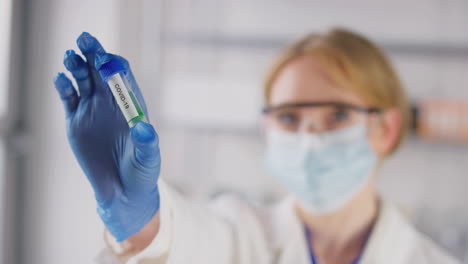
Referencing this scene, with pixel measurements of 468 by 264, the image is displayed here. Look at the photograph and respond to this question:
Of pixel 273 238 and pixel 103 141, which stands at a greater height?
pixel 103 141

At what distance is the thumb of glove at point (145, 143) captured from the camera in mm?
341

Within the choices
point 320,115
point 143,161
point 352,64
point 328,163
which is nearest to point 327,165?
point 328,163

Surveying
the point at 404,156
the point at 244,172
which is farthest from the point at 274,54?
the point at 404,156

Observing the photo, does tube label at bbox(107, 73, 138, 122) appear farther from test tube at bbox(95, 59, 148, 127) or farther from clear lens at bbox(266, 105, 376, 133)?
clear lens at bbox(266, 105, 376, 133)

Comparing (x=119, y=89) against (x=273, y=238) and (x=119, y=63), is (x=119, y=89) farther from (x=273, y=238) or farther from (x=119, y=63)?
(x=273, y=238)

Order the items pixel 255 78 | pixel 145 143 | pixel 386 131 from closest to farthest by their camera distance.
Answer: pixel 145 143 < pixel 386 131 < pixel 255 78

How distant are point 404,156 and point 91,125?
1.34 metres

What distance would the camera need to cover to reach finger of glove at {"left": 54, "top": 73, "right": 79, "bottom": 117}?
0.37 m

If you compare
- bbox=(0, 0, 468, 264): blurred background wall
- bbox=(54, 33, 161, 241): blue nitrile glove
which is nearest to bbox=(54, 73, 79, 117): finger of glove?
bbox=(54, 33, 161, 241): blue nitrile glove

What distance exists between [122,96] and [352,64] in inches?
22.3

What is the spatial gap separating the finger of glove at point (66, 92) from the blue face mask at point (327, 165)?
53 cm

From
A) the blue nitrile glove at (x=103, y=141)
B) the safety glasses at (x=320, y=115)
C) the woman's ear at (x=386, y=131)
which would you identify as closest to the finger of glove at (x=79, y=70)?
the blue nitrile glove at (x=103, y=141)

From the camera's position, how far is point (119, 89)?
0.35 metres

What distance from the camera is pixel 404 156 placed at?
1.46m
